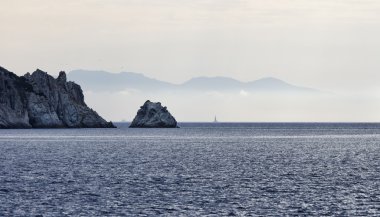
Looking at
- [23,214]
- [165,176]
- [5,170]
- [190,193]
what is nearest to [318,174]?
[165,176]

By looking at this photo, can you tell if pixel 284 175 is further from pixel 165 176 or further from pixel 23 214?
pixel 23 214

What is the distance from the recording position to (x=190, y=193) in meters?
71.7

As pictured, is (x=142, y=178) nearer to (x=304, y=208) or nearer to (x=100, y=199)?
(x=100, y=199)

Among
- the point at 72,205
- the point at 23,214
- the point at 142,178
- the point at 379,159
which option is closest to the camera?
the point at 23,214

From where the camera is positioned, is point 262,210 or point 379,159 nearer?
point 262,210

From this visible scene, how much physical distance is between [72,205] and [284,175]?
37.6m

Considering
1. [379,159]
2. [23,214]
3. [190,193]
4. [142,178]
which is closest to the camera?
[23,214]

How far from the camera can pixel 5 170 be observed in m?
100

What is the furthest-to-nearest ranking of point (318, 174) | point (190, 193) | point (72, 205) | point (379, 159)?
point (379, 159)
point (318, 174)
point (190, 193)
point (72, 205)

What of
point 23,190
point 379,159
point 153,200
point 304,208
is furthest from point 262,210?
point 379,159

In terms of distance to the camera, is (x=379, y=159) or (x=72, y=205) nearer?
(x=72, y=205)

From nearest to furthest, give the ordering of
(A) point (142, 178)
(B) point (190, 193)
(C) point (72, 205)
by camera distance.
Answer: (C) point (72, 205) → (B) point (190, 193) → (A) point (142, 178)

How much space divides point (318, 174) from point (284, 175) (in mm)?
4865

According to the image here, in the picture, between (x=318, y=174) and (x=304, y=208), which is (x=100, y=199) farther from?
(x=318, y=174)
